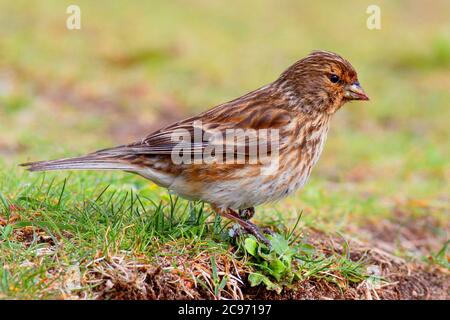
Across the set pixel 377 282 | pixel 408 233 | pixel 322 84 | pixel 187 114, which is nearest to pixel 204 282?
pixel 377 282

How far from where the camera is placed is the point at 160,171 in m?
5.24

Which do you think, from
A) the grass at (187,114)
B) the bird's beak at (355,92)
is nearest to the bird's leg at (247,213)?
the grass at (187,114)

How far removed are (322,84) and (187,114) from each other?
19.5 ft

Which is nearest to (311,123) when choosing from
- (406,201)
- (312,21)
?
(406,201)

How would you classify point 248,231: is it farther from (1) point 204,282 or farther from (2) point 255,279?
(1) point 204,282

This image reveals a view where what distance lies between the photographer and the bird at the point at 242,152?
16.6ft

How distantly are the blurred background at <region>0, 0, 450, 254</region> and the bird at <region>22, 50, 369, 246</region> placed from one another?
1.00 m

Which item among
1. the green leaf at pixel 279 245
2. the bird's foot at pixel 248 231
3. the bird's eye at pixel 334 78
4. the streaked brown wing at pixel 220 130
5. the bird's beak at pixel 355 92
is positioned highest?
the bird's eye at pixel 334 78

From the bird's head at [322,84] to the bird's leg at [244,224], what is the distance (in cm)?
95

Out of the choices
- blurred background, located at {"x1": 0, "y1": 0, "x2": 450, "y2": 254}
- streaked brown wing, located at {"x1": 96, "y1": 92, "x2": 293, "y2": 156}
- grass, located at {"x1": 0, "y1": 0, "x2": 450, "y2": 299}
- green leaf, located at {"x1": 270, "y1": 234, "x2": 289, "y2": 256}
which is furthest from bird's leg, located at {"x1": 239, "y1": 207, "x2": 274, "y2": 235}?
blurred background, located at {"x1": 0, "y1": 0, "x2": 450, "y2": 254}

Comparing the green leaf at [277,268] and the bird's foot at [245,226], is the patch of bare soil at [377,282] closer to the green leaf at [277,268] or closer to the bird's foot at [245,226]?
the green leaf at [277,268]

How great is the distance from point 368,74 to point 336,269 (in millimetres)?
9503
